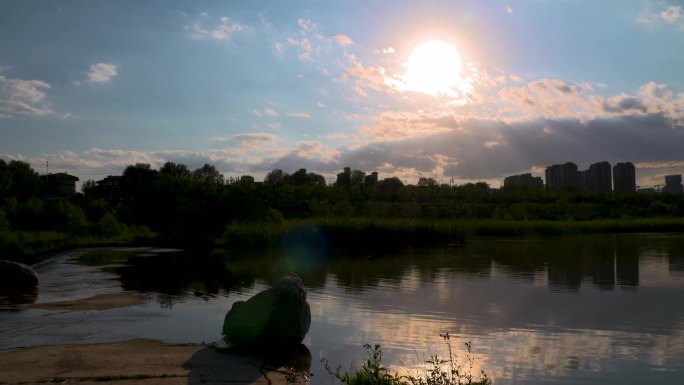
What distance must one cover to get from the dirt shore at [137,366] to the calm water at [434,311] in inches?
27.3

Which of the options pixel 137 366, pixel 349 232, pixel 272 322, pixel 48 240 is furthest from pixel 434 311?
pixel 48 240

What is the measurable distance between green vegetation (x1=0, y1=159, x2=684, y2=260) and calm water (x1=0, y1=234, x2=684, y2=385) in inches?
468

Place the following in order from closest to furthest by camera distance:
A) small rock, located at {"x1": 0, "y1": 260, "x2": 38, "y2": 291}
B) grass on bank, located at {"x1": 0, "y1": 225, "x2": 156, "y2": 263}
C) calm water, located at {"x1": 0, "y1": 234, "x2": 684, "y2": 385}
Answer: calm water, located at {"x1": 0, "y1": 234, "x2": 684, "y2": 385}
small rock, located at {"x1": 0, "y1": 260, "x2": 38, "y2": 291}
grass on bank, located at {"x1": 0, "y1": 225, "x2": 156, "y2": 263}

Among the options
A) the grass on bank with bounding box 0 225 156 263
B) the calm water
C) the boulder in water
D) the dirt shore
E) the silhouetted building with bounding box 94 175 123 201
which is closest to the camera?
the dirt shore

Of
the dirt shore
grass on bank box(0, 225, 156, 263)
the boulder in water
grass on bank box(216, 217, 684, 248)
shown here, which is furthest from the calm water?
grass on bank box(216, 217, 684, 248)

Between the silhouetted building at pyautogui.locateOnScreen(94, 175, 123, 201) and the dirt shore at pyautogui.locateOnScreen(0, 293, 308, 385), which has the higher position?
the silhouetted building at pyautogui.locateOnScreen(94, 175, 123, 201)

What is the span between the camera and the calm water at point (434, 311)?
29.7ft

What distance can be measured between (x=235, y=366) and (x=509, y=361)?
12.8 ft

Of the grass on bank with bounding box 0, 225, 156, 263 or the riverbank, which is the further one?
the grass on bank with bounding box 0, 225, 156, 263

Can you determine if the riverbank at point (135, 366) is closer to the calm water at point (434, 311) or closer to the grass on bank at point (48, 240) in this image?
the calm water at point (434, 311)

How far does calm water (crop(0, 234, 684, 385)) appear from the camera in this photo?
9062 millimetres

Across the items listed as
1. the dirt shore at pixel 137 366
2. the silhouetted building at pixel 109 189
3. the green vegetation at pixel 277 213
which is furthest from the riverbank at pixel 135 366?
the silhouetted building at pixel 109 189

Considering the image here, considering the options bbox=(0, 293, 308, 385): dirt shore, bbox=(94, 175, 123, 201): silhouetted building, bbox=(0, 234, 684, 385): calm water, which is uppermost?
bbox=(94, 175, 123, 201): silhouetted building

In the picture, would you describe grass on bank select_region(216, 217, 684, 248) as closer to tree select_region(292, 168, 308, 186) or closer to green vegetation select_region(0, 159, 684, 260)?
green vegetation select_region(0, 159, 684, 260)
